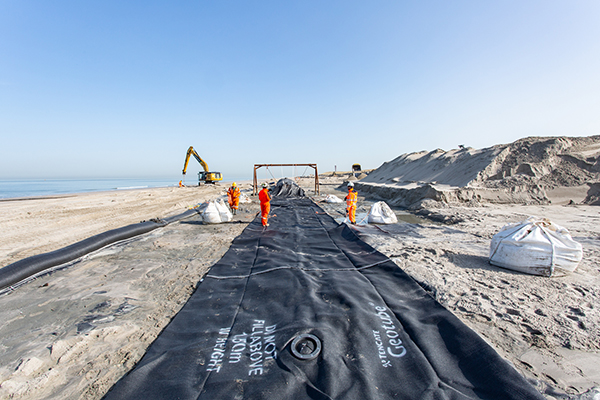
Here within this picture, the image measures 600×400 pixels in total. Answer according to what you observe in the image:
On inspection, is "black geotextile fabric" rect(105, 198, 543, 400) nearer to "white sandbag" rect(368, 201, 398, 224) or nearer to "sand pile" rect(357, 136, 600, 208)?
"white sandbag" rect(368, 201, 398, 224)

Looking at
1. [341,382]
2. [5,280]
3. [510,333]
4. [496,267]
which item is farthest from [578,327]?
[5,280]

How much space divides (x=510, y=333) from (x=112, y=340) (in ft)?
14.0

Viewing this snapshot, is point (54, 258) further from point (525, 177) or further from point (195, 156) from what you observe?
point (195, 156)

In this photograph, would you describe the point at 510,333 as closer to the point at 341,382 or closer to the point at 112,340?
the point at 341,382

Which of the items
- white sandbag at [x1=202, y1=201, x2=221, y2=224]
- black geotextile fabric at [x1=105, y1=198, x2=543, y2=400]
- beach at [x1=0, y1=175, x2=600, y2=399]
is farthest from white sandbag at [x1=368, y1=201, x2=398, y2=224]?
white sandbag at [x1=202, y1=201, x2=221, y2=224]

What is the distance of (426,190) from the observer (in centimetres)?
1283

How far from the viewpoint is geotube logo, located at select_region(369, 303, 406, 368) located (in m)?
2.31

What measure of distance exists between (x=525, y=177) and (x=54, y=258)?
689 inches

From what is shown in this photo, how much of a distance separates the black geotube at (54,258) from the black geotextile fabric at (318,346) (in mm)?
2902

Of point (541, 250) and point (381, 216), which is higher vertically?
point (541, 250)

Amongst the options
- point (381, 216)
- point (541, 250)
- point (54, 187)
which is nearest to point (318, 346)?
point (541, 250)

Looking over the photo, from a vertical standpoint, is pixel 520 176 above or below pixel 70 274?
above

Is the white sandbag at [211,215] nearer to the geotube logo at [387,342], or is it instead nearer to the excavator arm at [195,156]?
the geotube logo at [387,342]

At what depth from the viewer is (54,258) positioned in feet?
15.1
